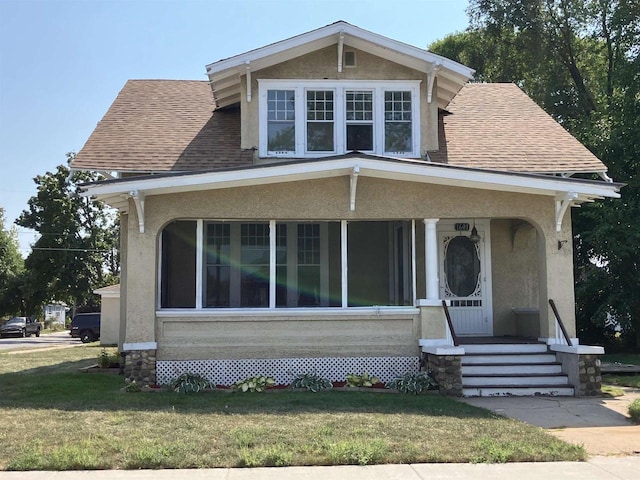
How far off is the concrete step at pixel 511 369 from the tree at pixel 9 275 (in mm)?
51869

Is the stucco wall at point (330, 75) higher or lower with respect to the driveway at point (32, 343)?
higher

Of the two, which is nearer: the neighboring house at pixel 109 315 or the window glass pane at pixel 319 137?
the window glass pane at pixel 319 137

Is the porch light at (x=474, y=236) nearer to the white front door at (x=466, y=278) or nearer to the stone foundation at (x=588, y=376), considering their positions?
the white front door at (x=466, y=278)

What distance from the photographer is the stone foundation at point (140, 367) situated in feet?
37.4

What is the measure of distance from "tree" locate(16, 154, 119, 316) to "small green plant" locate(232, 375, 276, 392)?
40.2 metres

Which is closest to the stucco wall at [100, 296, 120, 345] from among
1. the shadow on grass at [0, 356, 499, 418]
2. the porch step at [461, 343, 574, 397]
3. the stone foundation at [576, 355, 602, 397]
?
the shadow on grass at [0, 356, 499, 418]

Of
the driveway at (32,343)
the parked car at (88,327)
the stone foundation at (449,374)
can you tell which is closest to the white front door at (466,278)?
the stone foundation at (449,374)

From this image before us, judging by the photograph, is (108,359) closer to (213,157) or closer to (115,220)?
(213,157)

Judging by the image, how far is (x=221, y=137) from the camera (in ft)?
47.6

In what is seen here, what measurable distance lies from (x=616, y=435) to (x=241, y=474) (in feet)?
16.2

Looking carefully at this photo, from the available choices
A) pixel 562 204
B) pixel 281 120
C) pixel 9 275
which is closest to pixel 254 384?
pixel 281 120

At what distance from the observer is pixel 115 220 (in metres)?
53.2

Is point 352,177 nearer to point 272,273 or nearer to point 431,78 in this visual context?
point 272,273

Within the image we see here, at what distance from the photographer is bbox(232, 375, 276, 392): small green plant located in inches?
440
